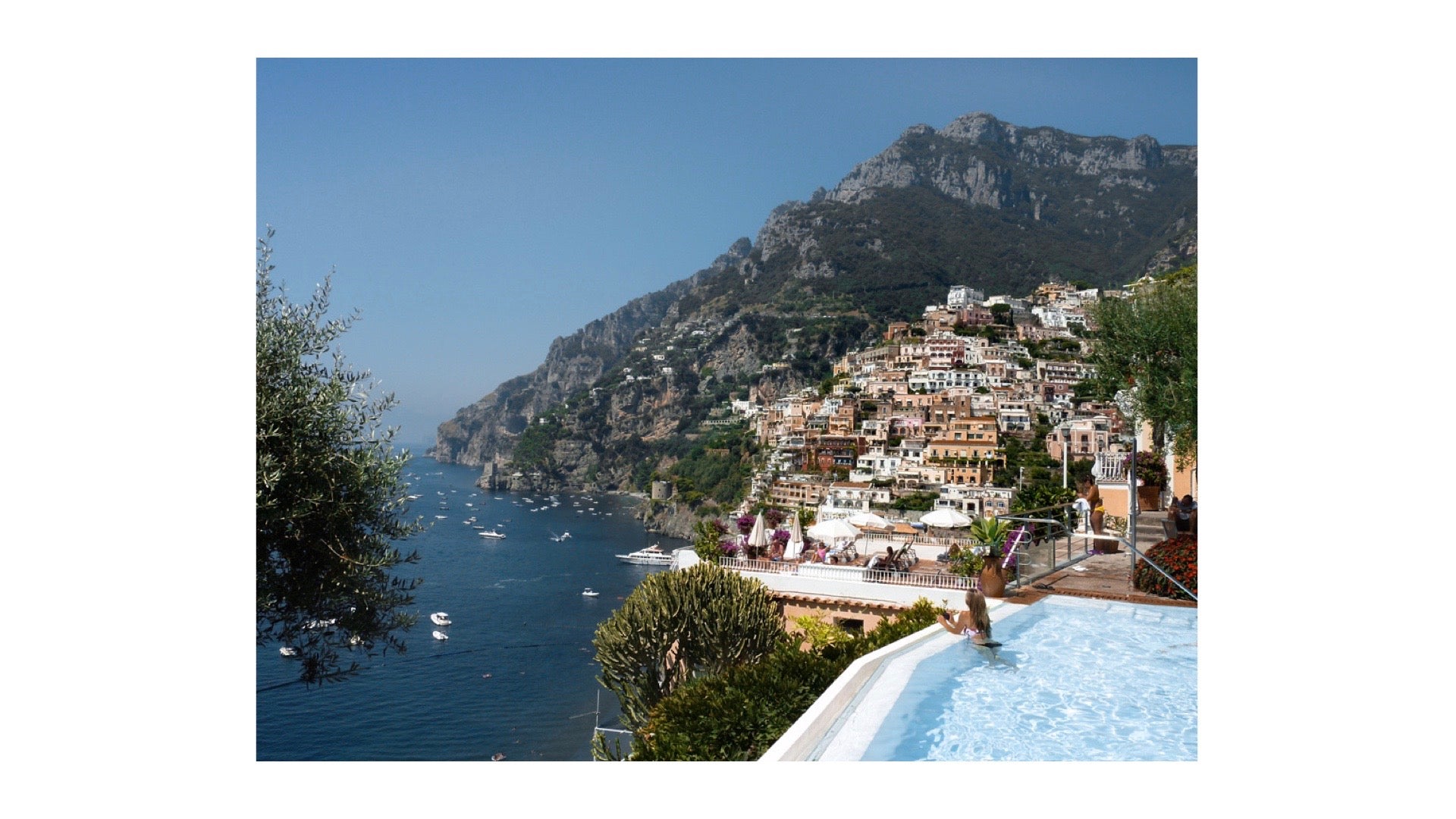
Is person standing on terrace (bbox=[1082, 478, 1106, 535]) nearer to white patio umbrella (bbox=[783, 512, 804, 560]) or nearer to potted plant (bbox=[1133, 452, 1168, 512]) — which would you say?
potted plant (bbox=[1133, 452, 1168, 512])

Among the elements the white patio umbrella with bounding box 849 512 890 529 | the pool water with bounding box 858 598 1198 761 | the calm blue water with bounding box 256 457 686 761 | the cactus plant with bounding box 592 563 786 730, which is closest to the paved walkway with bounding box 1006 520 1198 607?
the pool water with bounding box 858 598 1198 761

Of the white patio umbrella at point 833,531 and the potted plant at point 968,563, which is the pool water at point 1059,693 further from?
the white patio umbrella at point 833,531

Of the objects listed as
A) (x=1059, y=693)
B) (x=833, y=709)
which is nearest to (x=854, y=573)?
(x=1059, y=693)

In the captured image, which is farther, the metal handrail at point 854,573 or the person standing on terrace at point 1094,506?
the person standing on terrace at point 1094,506

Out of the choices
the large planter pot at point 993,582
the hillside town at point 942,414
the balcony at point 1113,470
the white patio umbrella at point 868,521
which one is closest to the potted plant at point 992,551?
the large planter pot at point 993,582
